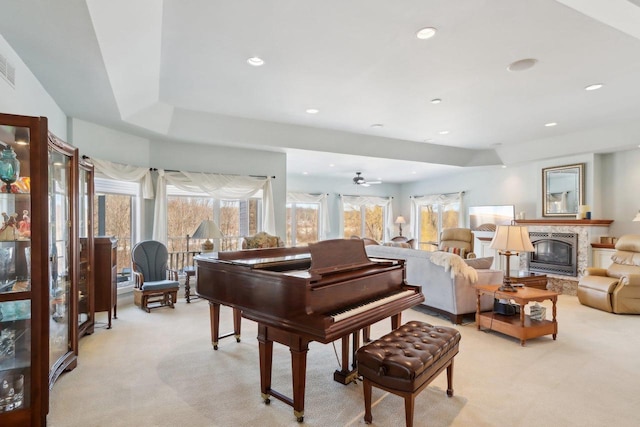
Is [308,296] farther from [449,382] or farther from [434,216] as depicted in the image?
[434,216]

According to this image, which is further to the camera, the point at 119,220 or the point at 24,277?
the point at 119,220

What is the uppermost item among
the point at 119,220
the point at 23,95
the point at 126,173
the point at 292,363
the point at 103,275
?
the point at 23,95

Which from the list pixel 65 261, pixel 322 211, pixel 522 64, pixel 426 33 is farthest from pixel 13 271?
pixel 322 211

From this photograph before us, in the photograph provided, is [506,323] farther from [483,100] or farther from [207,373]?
[207,373]

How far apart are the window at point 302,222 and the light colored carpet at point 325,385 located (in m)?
5.36

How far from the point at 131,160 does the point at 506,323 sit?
5527 mm

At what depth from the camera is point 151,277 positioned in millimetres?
5000

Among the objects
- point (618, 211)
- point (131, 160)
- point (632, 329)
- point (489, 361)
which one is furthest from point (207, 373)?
point (618, 211)

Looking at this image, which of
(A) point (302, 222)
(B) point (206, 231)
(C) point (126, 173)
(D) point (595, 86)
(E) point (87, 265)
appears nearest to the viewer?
(E) point (87, 265)

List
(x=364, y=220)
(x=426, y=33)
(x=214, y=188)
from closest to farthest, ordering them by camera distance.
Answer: (x=426, y=33)
(x=214, y=188)
(x=364, y=220)

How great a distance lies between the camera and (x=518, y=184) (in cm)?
755

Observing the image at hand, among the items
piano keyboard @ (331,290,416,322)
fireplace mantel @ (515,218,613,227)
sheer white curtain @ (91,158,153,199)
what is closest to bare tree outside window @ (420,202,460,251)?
fireplace mantel @ (515,218,613,227)

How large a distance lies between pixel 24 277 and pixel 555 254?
7936mm

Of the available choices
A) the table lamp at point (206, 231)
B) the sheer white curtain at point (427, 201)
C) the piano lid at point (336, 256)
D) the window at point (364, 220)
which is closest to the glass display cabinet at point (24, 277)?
the piano lid at point (336, 256)
